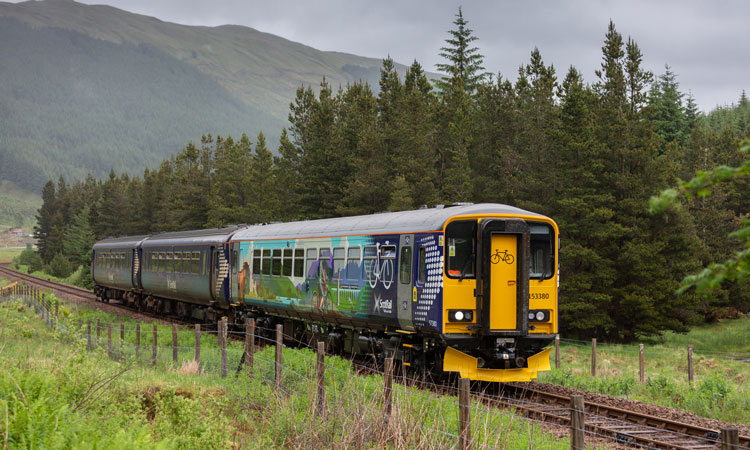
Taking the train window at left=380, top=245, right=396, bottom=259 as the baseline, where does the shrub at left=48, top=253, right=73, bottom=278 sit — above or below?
below

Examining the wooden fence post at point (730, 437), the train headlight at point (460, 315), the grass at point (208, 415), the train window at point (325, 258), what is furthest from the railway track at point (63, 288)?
the wooden fence post at point (730, 437)

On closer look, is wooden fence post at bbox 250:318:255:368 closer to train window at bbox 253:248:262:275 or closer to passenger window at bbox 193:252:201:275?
train window at bbox 253:248:262:275

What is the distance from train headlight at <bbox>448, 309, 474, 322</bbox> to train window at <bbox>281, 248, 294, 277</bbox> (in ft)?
24.1

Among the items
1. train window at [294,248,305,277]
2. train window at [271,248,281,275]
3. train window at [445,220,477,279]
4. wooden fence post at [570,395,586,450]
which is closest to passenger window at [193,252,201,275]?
train window at [271,248,281,275]

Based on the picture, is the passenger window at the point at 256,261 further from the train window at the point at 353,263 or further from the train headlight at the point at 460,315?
the train headlight at the point at 460,315

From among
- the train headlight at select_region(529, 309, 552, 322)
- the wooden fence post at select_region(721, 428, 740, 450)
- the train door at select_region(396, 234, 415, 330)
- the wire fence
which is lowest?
the wire fence

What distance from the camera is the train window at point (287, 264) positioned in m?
19.4

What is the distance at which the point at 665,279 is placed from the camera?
33188 mm

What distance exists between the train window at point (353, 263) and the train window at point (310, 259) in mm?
1832

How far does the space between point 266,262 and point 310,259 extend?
3157 mm

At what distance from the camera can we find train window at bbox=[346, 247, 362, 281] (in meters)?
15.9

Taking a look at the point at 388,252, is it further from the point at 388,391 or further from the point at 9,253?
the point at 9,253

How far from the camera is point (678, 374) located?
20453mm

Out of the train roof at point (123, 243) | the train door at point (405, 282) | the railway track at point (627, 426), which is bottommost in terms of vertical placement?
the railway track at point (627, 426)
